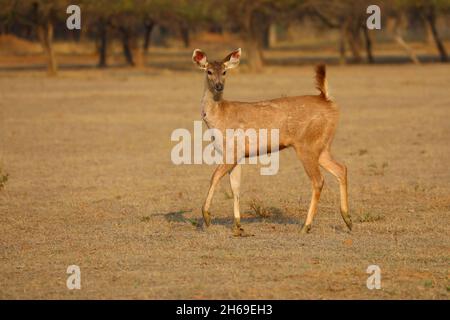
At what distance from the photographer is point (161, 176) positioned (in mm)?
17000

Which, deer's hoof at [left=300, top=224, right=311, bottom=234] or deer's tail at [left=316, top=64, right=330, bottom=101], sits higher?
deer's tail at [left=316, top=64, right=330, bottom=101]

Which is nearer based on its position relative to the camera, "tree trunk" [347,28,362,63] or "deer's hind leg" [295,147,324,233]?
"deer's hind leg" [295,147,324,233]

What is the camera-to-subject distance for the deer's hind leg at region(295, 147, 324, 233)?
1142 cm

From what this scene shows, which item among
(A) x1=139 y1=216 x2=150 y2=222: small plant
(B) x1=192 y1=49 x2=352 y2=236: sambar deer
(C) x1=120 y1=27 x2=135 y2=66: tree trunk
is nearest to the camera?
(B) x1=192 y1=49 x2=352 y2=236: sambar deer

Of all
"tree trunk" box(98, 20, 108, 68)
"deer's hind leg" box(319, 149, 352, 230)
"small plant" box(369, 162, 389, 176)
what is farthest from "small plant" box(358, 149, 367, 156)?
"tree trunk" box(98, 20, 108, 68)

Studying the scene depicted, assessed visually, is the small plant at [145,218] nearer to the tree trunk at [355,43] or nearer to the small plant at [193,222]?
the small plant at [193,222]

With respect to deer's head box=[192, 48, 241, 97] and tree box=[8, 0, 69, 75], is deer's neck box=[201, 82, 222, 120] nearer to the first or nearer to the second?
deer's head box=[192, 48, 241, 97]

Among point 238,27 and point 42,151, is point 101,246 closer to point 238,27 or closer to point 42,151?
point 42,151

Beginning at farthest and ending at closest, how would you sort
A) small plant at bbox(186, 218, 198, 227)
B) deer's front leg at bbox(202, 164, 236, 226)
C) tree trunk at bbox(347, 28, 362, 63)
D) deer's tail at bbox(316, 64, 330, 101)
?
tree trunk at bbox(347, 28, 362, 63), small plant at bbox(186, 218, 198, 227), deer's tail at bbox(316, 64, 330, 101), deer's front leg at bbox(202, 164, 236, 226)

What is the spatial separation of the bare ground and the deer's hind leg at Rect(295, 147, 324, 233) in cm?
27

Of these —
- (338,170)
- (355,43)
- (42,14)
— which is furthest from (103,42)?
(338,170)

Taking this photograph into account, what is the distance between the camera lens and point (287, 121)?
11477mm

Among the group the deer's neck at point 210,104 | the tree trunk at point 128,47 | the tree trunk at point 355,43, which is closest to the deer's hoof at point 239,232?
the deer's neck at point 210,104
